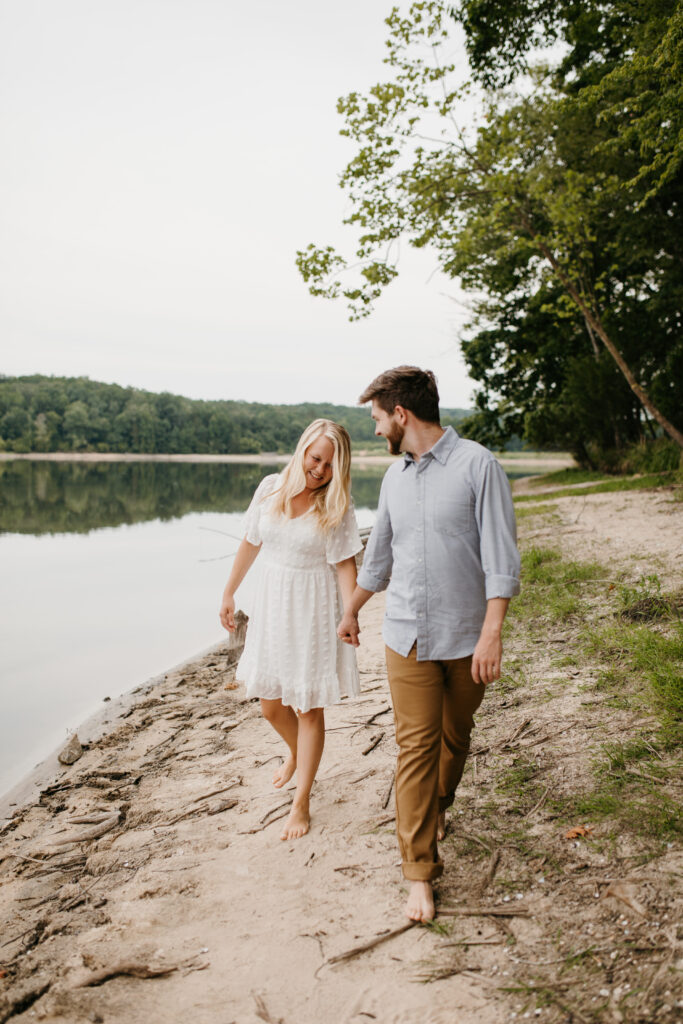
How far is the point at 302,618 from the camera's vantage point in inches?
145

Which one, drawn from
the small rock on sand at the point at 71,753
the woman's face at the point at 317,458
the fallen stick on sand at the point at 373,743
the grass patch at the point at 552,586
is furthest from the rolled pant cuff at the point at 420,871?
the small rock on sand at the point at 71,753

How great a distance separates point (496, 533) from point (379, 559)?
0.63 metres

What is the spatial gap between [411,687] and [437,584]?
1.36 feet

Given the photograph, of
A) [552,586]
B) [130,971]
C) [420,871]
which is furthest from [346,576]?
[552,586]

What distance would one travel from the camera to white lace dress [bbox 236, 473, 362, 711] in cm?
368

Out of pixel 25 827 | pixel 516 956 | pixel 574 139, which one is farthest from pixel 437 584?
pixel 574 139

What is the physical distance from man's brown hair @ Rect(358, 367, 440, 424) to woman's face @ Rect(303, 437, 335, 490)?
0.74 metres

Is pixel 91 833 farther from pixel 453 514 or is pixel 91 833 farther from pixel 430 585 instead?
pixel 453 514

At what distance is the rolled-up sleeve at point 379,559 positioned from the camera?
3.17 metres

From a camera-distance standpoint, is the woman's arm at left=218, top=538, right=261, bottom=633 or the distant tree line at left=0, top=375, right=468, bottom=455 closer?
the woman's arm at left=218, top=538, right=261, bottom=633

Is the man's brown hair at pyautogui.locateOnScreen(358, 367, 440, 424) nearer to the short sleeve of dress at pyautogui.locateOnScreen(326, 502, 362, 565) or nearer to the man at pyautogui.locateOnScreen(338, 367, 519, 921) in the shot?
the man at pyautogui.locateOnScreen(338, 367, 519, 921)

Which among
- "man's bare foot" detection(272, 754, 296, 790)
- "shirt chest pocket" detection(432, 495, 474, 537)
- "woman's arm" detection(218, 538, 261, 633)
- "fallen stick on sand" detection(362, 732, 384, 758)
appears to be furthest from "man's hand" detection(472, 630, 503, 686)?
"fallen stick on sand" detection(362, 732, 384, 758)

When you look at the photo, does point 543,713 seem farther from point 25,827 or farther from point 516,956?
point 25,827

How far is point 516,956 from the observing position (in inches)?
101
